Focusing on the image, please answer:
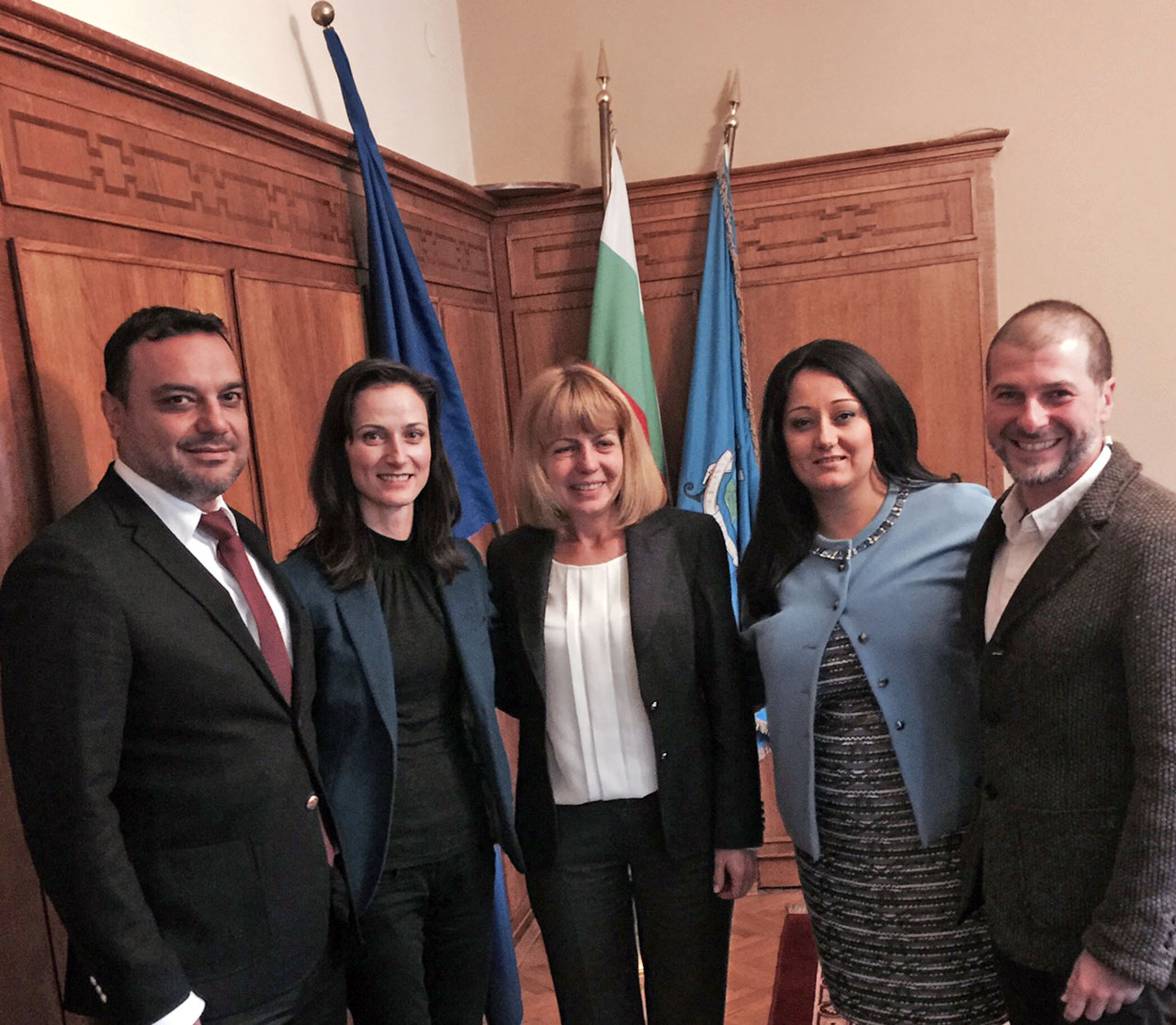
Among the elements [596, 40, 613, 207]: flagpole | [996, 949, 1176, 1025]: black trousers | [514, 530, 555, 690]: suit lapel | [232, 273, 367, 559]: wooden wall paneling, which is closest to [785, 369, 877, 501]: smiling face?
[514, 530, 555, 690]: suit lapel

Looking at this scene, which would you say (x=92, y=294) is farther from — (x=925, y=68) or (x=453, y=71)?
(x=925, y=68)

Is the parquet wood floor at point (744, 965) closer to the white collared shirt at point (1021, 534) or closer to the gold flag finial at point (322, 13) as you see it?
the white collared shirt at point (1021, 534)

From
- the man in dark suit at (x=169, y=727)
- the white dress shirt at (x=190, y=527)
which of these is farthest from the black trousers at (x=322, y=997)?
the white dress shirt at (x=190, y=527)

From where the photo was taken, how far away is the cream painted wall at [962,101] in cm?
345

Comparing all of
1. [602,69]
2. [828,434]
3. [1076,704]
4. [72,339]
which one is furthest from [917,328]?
[72,339]

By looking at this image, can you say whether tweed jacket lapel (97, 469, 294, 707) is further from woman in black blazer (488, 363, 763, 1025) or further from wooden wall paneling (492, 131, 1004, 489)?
wooden wall paneling (492, 131, 1004, 489)

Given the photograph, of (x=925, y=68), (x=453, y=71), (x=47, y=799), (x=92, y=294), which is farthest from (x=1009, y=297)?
(x=47, y=799)

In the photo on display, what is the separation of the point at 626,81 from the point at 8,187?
2572 mm

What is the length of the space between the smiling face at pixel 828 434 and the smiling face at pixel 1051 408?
320 millimetres

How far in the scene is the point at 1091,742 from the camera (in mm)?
1401

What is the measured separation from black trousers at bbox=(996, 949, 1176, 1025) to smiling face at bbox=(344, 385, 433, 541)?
49.2 inches

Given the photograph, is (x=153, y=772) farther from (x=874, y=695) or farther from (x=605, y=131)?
(x=605, y=131)

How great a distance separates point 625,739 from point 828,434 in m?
0.67

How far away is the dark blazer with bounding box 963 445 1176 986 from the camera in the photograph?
1305 millimetres
